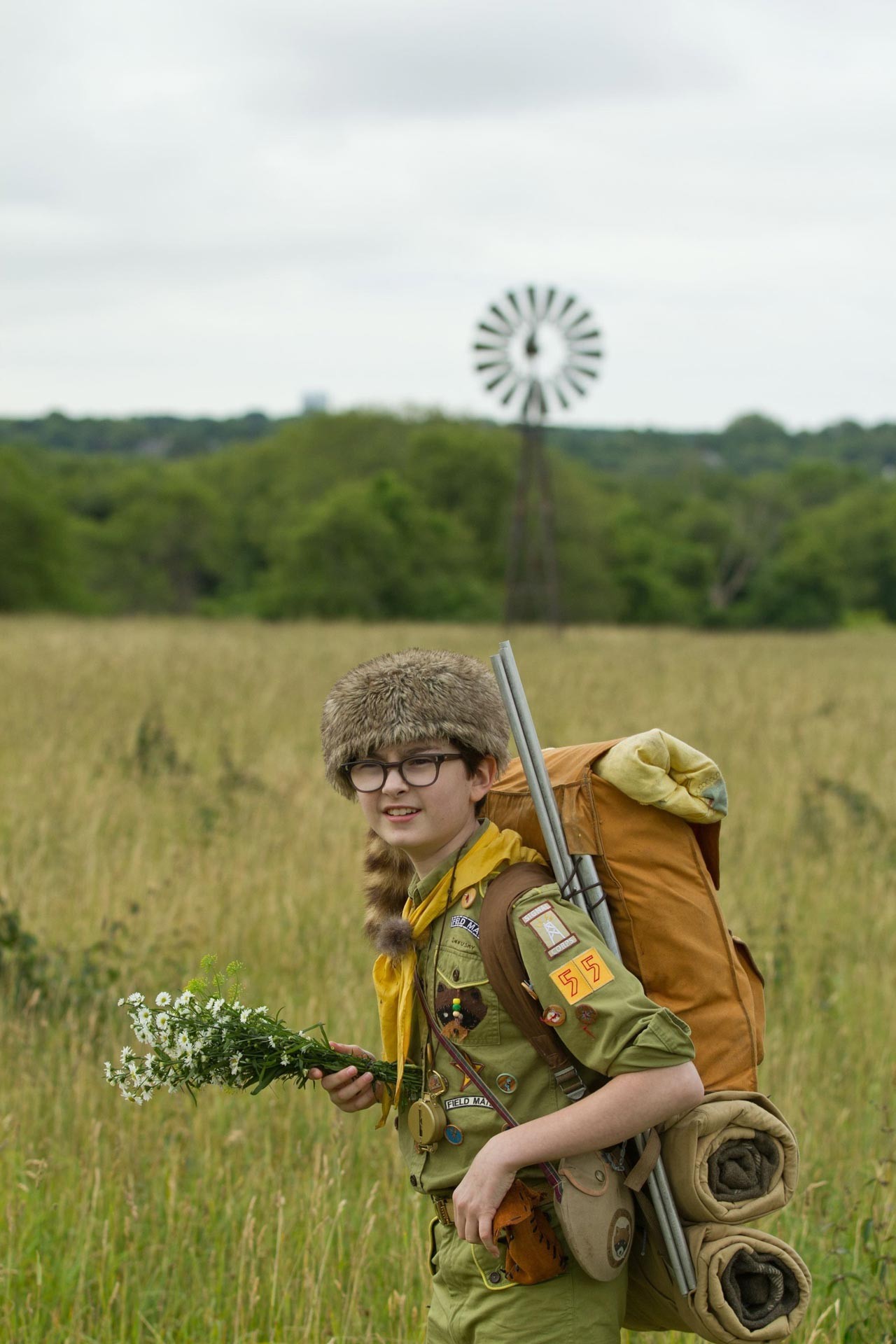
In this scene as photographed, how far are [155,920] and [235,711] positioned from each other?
659 centimetres

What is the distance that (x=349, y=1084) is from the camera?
196 cm

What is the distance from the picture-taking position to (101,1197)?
3.13m

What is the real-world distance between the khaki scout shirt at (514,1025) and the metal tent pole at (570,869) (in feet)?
0.15

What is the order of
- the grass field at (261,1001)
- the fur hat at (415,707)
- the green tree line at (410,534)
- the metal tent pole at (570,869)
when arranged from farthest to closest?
the green tree line at (410,534), the grass field at (261,1001), the fur hat at (415,707), the metal tent pole at (570,869)

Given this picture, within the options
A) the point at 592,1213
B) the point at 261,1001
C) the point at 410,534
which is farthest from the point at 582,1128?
the point at 410,534

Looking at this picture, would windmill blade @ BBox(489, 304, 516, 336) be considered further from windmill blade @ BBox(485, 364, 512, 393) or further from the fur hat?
the fur hat

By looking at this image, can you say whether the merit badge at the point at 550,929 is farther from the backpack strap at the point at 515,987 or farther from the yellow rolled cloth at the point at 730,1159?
the yellow rolled cloth at the point at 730,1159

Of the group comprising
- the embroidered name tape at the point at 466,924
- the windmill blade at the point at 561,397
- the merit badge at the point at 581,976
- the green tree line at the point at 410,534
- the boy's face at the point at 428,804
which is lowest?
the merit badge at the point at 581,976

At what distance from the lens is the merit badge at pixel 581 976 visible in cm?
169

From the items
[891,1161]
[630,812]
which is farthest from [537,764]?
[891,1161]

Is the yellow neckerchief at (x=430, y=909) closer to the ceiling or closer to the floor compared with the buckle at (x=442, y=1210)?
closer to the ceiling

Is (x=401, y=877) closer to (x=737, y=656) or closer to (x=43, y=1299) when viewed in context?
(x=43, y=1299)

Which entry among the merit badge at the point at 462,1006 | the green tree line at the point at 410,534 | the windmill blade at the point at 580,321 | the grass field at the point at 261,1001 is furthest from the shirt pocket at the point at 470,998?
the green tree line at the point at 410,534

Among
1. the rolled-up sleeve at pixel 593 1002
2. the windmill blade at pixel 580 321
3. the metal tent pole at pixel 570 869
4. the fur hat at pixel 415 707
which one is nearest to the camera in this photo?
the rolled-up sleeve at pixel 593 1002
